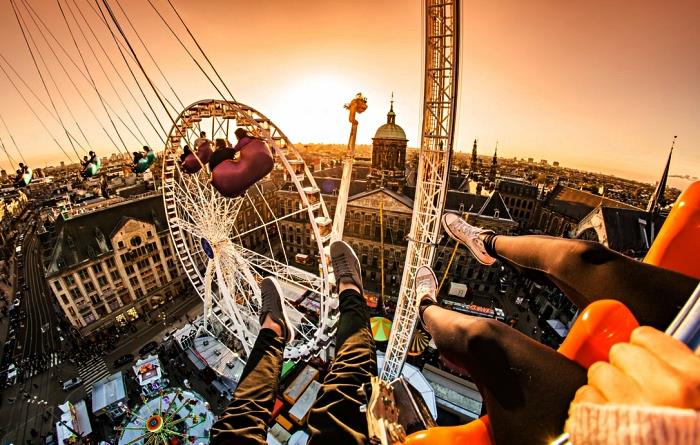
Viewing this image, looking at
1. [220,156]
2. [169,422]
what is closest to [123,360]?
[169,422]

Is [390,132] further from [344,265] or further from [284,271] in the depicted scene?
[344,265]

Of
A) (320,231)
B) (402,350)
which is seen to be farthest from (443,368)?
(320,231)

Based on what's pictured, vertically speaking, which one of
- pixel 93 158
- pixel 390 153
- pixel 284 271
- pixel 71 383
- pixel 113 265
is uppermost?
pixel 390 153

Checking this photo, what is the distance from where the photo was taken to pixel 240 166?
294 inches

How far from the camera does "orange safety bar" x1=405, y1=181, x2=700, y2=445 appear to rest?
2064mm

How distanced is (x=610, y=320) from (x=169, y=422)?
67.7 ft

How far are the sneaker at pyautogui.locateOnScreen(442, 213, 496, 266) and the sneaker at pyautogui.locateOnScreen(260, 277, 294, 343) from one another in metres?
5.93

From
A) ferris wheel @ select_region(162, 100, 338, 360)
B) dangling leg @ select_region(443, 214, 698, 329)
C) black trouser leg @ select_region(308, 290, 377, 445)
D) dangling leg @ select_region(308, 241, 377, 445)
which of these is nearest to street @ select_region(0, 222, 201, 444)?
ferris wheel @ select_region(162, 100, 338, 360)

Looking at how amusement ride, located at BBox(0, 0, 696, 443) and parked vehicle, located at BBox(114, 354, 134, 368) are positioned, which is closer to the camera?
amusement ride, located at BBox(0, 0, 696, 443)

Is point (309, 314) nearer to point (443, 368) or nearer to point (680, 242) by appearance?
point (443, 368)

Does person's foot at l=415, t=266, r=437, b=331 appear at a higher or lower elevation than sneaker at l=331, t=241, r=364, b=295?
lower

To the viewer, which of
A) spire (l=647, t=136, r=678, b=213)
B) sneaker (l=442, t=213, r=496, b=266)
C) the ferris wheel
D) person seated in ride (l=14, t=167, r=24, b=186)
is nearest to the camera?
sneaker (l=442, t=213, r=496, b=266)

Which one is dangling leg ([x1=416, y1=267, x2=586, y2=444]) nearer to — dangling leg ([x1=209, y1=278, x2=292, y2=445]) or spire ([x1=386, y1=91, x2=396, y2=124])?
dangling leg ([x1=209, y1=278, x2=292, y2=445])

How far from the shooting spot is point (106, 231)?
25.4 meters
